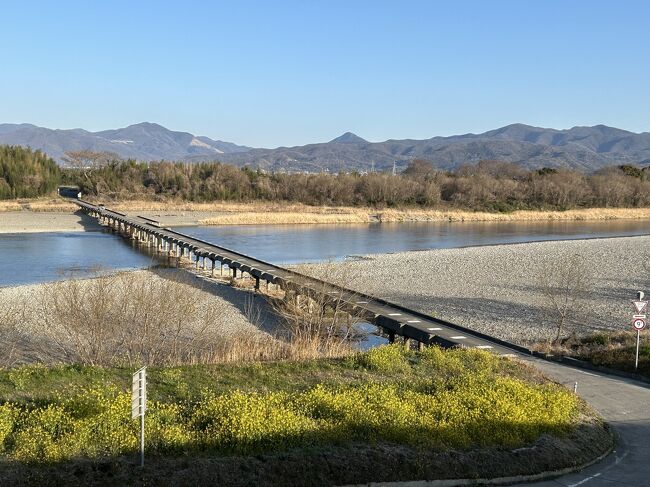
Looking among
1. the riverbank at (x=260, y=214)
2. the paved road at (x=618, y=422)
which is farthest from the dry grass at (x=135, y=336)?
the riverbank at (x=260, y=214)

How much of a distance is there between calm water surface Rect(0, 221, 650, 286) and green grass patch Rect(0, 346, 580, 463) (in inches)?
822

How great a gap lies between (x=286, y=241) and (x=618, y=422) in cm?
4113

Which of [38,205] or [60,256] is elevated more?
[38,205]

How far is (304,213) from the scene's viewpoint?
7838 cm

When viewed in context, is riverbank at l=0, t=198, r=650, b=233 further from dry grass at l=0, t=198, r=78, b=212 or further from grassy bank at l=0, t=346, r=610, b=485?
grassy bank at l=0, t=346, r=610, b=485

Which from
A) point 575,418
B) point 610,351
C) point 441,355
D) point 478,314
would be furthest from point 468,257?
point 575,418

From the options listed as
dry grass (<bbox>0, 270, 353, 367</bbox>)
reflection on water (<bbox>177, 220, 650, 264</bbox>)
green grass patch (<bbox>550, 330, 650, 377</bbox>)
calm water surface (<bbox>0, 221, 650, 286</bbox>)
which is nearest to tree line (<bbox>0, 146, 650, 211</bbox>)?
reflection on water (<bbox>177, 220, 650, 264</bbox>)

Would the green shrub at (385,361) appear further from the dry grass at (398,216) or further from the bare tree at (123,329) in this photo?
the dry grass at (398,216)

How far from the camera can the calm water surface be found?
36969 millimetres

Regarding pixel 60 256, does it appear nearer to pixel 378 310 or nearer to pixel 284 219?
pixel 378 310

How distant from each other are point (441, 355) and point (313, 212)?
67353mm

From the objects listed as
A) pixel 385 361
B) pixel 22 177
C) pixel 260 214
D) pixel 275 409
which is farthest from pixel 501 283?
pixel 22 177

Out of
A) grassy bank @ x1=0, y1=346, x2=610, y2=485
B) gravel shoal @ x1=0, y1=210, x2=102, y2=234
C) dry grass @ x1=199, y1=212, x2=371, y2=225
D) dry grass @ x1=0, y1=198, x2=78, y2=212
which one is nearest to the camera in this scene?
grassy bank @ x1=0, y1=346, x2=610, y2=485

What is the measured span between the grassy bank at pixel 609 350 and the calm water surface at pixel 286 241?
75.0 ft
